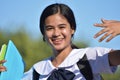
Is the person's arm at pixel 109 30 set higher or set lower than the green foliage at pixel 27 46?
higher

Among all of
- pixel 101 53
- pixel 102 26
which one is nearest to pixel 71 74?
pixel 101 53

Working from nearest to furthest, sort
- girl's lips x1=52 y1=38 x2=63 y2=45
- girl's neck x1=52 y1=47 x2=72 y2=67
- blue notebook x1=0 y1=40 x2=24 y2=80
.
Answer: girl's lips x1=52 y1=38 x2=63 y2=45, girl's neck x1=52 y1=47 x2=72 y2=67, blue notebook x1=0 y1=40 x2=24 y2=80

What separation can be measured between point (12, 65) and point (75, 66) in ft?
2.27

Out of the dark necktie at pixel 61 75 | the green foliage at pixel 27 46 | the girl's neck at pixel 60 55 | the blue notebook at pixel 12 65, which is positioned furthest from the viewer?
the green foliage at pixel 27 46

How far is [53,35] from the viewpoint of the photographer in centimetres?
373

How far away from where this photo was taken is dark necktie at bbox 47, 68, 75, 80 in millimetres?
3613

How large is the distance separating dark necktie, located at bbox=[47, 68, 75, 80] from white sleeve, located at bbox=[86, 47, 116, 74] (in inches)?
8.1

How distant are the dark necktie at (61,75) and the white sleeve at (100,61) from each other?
0.68 feet

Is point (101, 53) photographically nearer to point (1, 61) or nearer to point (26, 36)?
point (1, 61)

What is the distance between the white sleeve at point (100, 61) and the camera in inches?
137

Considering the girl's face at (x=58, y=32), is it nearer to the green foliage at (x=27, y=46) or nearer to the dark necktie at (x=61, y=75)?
the dark necktie at (x=61, y=75)

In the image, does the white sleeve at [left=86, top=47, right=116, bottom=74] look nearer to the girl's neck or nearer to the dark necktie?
the dark necktie

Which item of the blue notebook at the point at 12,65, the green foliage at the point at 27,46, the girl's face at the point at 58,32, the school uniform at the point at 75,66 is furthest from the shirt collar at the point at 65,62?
the green foliage at the point at 27,46

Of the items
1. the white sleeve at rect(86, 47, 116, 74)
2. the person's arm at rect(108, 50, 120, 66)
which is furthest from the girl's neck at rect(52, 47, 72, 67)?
the person's arm at rect(108, 50, 120, 66)
